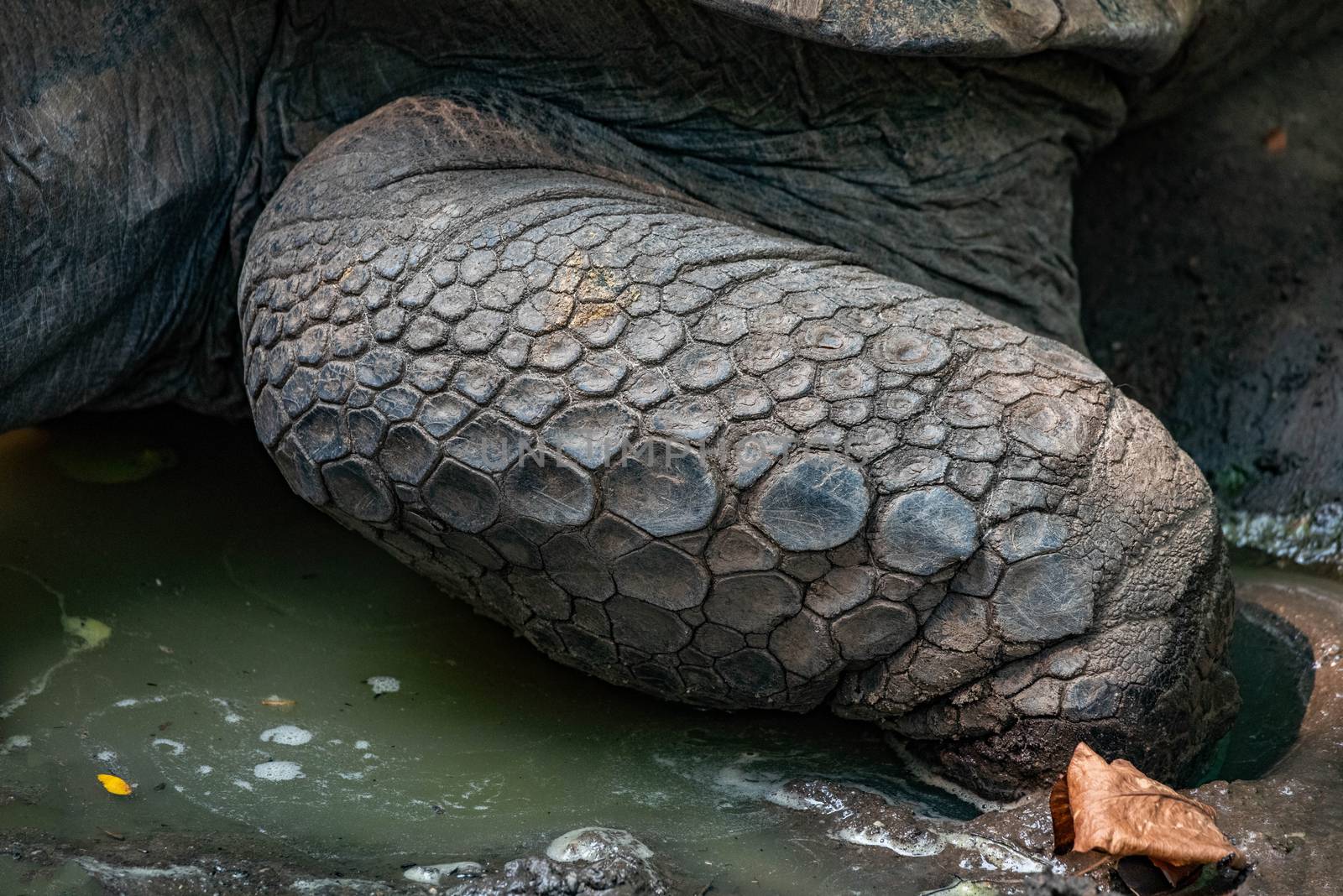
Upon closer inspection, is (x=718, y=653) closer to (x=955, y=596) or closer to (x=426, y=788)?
(x=955, y=596)

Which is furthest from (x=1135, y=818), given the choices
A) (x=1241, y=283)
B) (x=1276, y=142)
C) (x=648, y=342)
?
(x=1276, y=142)

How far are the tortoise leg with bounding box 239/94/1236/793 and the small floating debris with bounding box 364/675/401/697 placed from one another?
0.27 m

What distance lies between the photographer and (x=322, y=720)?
2004mm

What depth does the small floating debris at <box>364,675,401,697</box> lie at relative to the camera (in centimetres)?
209

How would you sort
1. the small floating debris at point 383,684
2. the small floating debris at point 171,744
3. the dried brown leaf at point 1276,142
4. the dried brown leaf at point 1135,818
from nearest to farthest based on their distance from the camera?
the dried brown leaf at point 1135,818 < the small floating debris at point 171,744 < the small floating debris at point 383,684 < the dried brown leaf at point 1276,142

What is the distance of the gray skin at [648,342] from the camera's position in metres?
1.68

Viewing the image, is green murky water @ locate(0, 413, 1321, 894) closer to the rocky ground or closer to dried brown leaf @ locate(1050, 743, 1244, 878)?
dried brown leaf @ locate(1050, 743, 1244, 878)

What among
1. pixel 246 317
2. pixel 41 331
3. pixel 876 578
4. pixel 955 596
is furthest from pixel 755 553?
pixel 41 331

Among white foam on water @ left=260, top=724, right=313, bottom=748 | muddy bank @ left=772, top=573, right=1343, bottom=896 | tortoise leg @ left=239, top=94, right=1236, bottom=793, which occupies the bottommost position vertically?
white foam on water @ left=260, top=724, right=313, bottom=748

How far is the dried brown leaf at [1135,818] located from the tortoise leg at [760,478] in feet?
0.21

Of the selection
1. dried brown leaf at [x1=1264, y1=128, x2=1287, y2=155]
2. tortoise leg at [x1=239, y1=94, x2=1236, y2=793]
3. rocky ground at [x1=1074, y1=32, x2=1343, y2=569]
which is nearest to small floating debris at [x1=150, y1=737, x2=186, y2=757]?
tortoise leg at [x1=239, y1=94, x2=1236, y2=793]

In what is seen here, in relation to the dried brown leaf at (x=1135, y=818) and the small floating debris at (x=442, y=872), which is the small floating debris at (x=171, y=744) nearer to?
the small floating debris at (x=442, y=872)

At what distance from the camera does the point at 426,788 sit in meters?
1.85

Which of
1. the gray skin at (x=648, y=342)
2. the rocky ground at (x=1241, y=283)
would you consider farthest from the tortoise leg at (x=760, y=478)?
the rocky ground at (x=1241, y=283)
